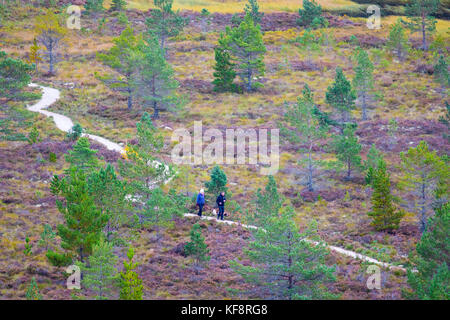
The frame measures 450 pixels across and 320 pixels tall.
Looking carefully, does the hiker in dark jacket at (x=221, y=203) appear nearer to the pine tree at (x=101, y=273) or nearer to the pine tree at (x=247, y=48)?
the pine tree at (x=101, y=273)

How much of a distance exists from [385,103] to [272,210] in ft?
85.1

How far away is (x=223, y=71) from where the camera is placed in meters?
49.8

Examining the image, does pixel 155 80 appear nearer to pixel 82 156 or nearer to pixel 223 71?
pixel 223 71

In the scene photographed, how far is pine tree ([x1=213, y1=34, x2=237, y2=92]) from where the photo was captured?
4891 centimetres

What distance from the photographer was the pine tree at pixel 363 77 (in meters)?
42.8

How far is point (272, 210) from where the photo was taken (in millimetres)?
25594

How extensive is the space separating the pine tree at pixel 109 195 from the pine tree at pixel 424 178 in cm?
1373

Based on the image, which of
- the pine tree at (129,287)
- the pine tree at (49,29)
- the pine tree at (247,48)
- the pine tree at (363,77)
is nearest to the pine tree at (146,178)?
the pine tree at (129,287)

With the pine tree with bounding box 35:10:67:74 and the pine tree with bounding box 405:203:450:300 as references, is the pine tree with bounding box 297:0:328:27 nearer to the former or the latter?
the pine tree with bounding box 35:10:67:74

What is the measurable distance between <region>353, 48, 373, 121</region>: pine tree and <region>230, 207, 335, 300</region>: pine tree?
85.1ft

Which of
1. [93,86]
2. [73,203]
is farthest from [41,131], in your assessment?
[73,203]

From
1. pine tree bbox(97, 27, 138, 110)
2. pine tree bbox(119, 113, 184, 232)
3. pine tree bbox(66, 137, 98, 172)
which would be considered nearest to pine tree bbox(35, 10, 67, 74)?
pine tree bbox(97, 27, 138, 110)

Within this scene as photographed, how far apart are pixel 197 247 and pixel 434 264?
9531mm
